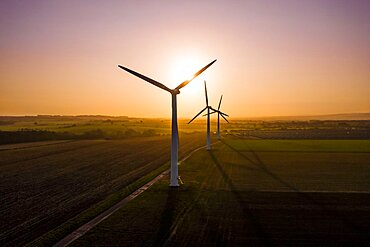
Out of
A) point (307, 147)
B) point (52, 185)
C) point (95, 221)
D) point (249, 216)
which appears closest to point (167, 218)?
point (95, 221)

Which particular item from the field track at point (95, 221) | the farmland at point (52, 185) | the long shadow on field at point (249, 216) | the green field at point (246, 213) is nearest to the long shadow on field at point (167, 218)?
the green field at point (246, 213)

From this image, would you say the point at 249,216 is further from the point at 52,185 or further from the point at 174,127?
the point at 52,185

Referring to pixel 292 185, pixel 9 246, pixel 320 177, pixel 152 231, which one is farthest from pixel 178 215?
pixel 320 177

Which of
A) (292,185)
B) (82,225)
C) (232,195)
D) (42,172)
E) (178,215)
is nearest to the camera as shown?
(82,225)

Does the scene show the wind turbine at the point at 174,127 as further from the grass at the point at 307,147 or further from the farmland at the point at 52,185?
the grass at the point at 307,147

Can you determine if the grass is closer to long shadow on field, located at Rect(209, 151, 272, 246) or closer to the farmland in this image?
the farmland

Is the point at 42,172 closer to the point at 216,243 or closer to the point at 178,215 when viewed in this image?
the point at 178,215
